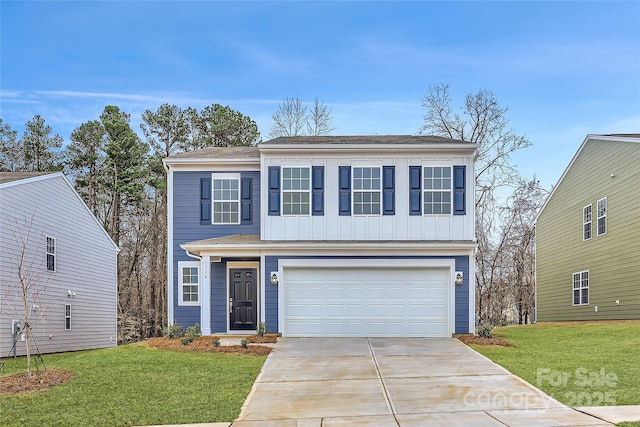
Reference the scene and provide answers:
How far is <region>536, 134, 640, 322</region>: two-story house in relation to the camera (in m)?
19.7

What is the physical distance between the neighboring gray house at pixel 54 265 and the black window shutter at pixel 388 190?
9.76 meters

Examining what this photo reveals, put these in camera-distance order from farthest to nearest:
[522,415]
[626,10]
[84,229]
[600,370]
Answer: [84,229], [626,10], [600,370], [522,415]

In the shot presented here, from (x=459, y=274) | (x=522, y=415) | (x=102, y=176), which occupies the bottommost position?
(x=522, y=415)

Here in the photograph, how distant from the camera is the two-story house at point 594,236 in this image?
19.7 metres

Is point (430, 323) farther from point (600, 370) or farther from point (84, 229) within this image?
point (84, 229)

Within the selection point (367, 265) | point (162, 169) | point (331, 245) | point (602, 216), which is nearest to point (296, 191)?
point (331, 245)

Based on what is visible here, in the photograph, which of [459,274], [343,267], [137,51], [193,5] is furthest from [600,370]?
[137,51]

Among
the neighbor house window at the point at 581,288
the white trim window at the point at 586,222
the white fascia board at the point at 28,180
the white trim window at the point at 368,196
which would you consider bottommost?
the neighbor house window at the point at 581,288

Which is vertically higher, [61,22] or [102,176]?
[61,22]

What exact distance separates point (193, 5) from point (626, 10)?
1233cm

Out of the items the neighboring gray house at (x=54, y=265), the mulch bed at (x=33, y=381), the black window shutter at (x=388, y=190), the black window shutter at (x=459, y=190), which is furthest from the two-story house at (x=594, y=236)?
the neighboring gray house at (x=54, y=265)

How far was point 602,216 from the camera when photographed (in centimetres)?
2170

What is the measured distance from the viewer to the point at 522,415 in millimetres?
8898

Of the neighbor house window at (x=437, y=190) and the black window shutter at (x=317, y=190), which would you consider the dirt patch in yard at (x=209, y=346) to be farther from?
the neighbor house window at (x=437, y=190)
